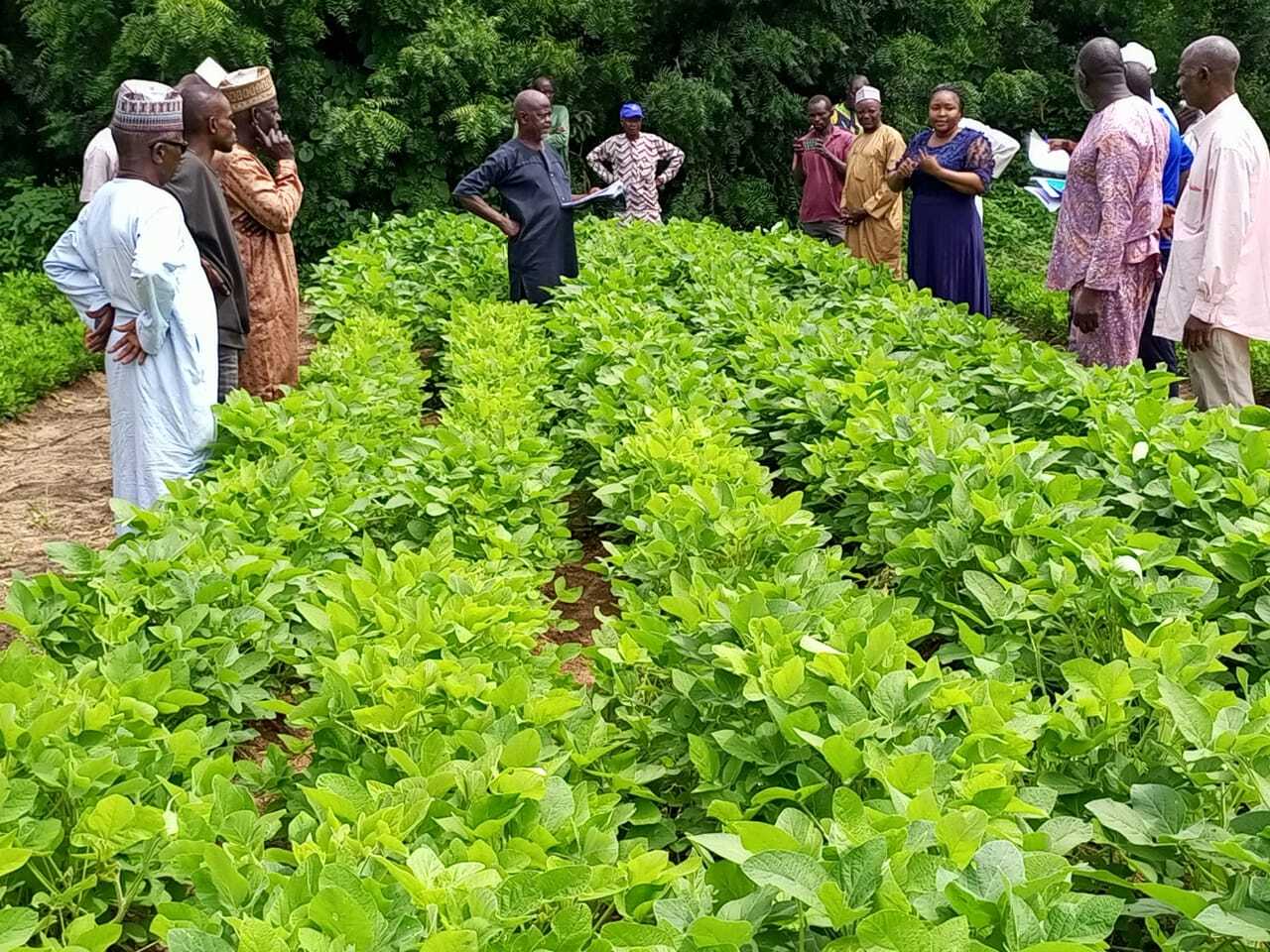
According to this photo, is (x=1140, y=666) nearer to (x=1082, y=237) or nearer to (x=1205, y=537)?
Answer: (x=1205, y=537)

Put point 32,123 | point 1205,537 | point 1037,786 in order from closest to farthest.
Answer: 1. point 1037,786
2. point 1205,537
3. point 32,123

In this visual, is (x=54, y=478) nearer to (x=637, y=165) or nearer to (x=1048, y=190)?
(x=1048, y=190)

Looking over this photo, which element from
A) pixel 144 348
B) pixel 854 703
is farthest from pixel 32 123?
pixel 854 703

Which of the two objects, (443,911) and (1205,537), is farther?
(1205,537)

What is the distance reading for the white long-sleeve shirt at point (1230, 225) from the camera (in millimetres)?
5555

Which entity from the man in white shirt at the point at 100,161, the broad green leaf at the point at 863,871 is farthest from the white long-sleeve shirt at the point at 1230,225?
the man in white shirt at the point at 100,161

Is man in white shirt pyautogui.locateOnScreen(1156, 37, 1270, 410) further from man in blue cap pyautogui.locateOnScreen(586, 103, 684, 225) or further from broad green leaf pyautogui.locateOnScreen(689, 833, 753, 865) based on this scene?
man in blue cap pyautogui.locateOnScreen(586, 103, 684, 225)

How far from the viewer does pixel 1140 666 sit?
2.40 metres

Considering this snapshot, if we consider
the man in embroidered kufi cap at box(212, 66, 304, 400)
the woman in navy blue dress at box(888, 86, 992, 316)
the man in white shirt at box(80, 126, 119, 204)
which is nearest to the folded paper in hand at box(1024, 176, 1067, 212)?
the woman in navy blue dress at box(888, 86, 992, 316)

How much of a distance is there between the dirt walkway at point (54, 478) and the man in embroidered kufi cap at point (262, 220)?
1.11 meters

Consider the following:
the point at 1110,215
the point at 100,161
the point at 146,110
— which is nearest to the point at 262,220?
the point at 146,110

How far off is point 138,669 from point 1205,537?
2.67m

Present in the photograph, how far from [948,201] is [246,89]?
431 centimetres

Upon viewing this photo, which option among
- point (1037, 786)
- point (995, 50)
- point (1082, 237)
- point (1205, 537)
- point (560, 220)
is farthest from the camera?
point (995, 50)
